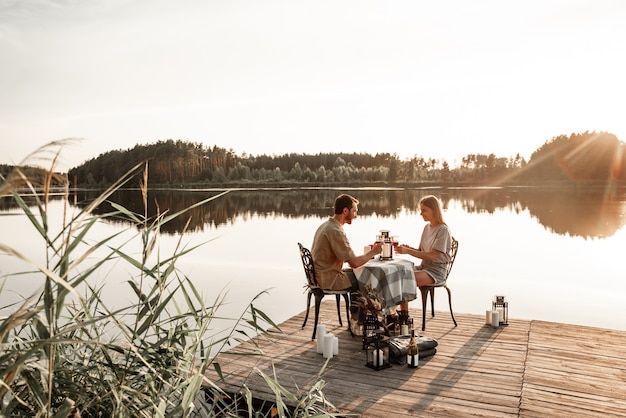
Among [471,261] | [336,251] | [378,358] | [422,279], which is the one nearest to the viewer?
[378,358]

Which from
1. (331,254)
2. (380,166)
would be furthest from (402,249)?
(380,166)

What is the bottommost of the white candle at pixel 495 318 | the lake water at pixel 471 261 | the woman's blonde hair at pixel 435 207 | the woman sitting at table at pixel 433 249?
the lake water at pixel 471 261

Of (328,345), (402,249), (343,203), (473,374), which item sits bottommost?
(473,374)

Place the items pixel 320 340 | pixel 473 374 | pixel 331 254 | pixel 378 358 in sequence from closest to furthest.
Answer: pixel 473 374 < pixel 378 358 < pixel 320 340 < pixel 331 254

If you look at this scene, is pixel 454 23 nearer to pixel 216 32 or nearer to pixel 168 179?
pixel 216 32

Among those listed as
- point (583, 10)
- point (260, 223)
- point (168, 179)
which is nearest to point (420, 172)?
point (168, 179)

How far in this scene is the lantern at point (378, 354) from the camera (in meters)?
4.58

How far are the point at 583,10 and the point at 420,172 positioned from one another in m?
39.0

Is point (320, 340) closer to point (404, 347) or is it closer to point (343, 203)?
point (404, 347)

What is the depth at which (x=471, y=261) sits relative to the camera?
16.0 metres

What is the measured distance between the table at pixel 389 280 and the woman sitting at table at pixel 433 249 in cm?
23

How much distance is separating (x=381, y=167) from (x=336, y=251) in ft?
167

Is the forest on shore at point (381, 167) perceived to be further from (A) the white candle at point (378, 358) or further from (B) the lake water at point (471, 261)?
(A) the white candle at point (378, 358)

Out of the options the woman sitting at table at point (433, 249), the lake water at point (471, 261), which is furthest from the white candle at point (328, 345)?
the woman sitting at table at point (433, 249)
